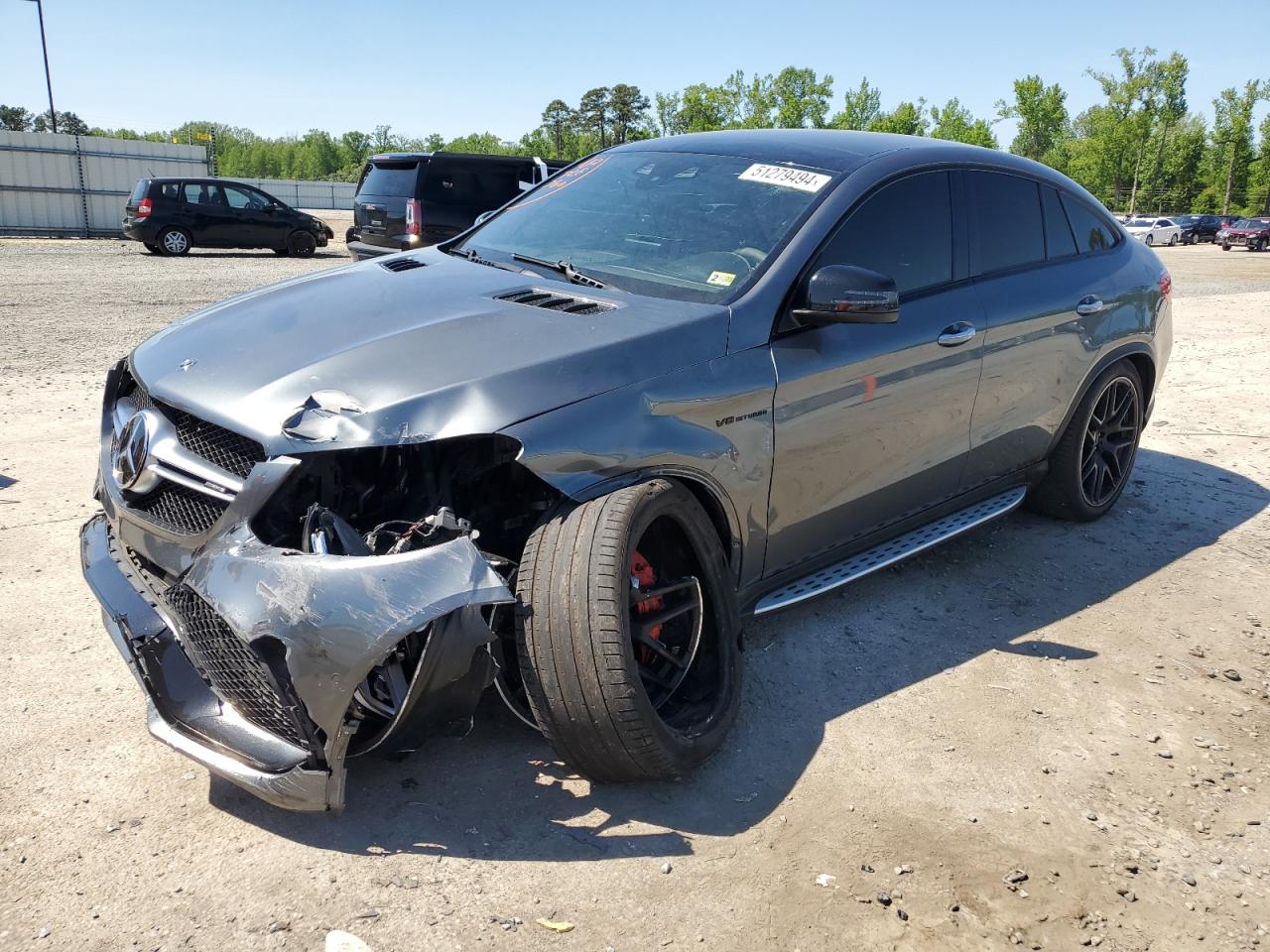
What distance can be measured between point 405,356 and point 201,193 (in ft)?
64.4

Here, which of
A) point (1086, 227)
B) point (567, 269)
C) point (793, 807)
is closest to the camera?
point (793, 807)

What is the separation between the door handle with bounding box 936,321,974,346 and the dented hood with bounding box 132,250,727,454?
1170 millimetres

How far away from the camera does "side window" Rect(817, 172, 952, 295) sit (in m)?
3.72

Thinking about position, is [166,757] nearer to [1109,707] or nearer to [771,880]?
[771,880]

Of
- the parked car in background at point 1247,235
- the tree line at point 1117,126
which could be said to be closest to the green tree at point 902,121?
the tree line at point 1117,126

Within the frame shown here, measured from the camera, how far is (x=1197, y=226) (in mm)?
47875

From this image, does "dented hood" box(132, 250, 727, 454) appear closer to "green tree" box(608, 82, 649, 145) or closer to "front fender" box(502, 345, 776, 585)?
"front fender" box(502, 345, 776, 585)

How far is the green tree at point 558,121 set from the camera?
101 metres

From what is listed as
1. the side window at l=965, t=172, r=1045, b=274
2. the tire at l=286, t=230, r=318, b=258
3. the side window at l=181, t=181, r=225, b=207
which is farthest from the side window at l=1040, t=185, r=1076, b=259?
the tire at l=286, t=230, r=318, b=258

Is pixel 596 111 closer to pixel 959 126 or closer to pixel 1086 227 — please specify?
pixel 959 126

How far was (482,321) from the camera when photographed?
313cm

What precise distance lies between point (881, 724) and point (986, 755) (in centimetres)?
34

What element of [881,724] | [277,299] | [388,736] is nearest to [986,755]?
[881,724]

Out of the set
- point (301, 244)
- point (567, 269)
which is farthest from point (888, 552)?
point (301, 244)
